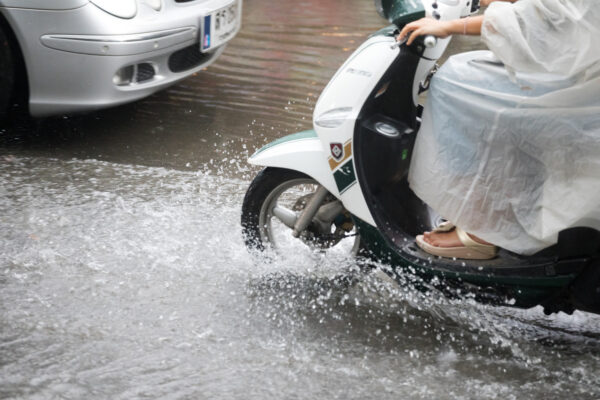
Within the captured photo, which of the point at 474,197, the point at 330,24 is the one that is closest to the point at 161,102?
the point at 330,24

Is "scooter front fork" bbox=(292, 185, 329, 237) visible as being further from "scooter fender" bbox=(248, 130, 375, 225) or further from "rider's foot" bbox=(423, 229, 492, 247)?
"rider's foot" bbox=(423, 229, 492, 247)

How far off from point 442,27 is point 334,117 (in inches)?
Answer: 23.0

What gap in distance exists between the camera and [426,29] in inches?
110

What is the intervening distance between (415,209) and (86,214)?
175cm

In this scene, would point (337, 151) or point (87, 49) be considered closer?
point (337, 151)

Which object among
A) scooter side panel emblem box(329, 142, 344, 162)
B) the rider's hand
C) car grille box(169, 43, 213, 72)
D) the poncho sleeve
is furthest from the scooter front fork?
car grille box(169, 43, 213, 72)

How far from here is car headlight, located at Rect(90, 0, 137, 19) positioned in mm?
4480

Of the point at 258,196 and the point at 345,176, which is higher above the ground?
→ the point at 345,176

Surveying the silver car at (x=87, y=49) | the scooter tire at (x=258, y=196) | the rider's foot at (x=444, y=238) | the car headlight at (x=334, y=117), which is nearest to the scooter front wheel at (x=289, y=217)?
the scooter tire at (x=258, y=196)

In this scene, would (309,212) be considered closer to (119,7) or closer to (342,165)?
(342,165)

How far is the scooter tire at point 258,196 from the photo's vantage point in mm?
3314

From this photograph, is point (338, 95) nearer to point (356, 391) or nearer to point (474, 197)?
point (474, 197)

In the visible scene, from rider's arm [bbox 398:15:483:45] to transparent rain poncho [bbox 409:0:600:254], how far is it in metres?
0.07

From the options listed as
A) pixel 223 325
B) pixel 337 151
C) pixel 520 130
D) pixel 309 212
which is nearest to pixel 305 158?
pixel 337 151
